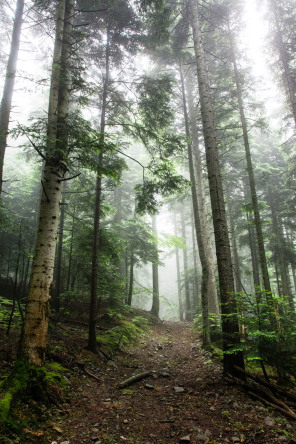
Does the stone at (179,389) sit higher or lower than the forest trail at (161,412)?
lower

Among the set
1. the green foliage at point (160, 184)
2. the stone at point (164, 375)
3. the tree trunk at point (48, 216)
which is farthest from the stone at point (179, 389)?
the green foliage at point (160, 184)

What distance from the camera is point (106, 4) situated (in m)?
7.89

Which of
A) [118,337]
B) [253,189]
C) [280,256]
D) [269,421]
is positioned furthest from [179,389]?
[280,256]

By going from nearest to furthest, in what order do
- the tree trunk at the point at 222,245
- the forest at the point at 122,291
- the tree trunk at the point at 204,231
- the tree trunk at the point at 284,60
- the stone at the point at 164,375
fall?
1. the forest at the point at 122,291
2. the tree trunk at the point at 222,245
3. the stone at the point at 164,375
4. the tree trunk at the point at 204,231
5. the tree trunk at the point at 284,60

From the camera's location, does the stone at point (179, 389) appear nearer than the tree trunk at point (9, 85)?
Yes

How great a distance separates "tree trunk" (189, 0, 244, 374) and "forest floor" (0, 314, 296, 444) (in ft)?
2.44

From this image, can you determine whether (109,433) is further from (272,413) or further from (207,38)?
(207,38)

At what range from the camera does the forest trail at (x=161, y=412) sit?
123 inches

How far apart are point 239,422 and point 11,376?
11.7 ft

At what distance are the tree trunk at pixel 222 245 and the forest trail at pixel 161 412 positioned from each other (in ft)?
2.42

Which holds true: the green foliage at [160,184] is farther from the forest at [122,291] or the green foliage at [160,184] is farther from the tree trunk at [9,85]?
the tree trunk at [9,85]

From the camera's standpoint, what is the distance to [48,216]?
15.4ft

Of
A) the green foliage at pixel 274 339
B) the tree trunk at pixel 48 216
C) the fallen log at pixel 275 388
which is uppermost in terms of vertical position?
the tree trunk at pixel 48 216

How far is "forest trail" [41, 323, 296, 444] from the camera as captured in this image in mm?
3127
